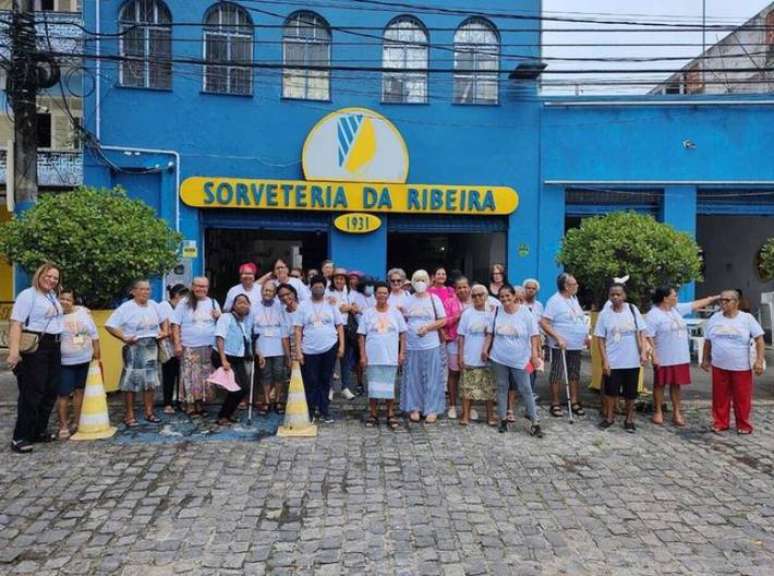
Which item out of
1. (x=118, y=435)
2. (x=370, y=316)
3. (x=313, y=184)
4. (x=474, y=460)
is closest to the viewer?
(x=474, y=460)

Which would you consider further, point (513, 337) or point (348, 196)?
point (348, 196)

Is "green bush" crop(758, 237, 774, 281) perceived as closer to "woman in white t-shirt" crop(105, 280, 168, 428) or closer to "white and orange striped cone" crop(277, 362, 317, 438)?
"white and orange striped cone" crop(277, 362, 317, 438)

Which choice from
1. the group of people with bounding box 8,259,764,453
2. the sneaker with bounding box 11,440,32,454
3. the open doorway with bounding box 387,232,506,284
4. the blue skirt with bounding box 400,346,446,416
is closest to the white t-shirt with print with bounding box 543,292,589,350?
the group of people with bounding box 8,259,764,453

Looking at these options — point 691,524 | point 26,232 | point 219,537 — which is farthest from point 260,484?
point 26,232

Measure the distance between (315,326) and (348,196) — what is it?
7287 mm

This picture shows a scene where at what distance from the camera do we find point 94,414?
696cm

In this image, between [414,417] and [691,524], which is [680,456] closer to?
[691,524]

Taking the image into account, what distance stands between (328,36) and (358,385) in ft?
28.9

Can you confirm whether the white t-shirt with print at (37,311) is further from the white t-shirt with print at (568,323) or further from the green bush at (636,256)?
the green bush at (636,256)

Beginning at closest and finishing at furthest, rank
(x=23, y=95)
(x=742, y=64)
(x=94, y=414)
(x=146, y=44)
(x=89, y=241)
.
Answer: (x=94, y=414) → (x=89, y=241) → (x=23, y=95) → (x=146, y=44) → (x=742, y=64)

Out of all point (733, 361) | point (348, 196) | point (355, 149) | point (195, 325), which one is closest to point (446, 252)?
point (348, 196)

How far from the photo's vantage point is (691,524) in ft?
15.6

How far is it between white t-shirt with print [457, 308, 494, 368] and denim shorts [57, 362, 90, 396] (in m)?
4.06

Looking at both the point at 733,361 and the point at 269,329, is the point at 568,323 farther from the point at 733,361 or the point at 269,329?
the point at 269,329
